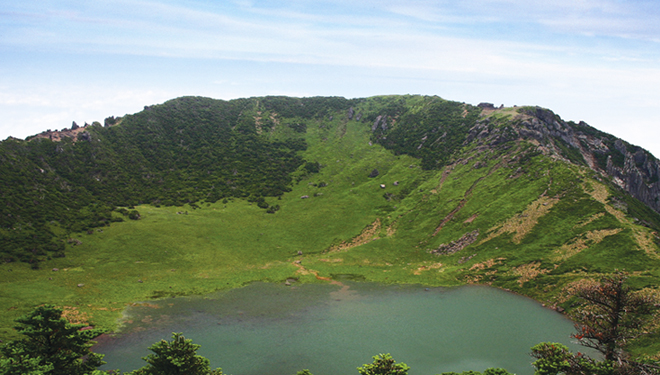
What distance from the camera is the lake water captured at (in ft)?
188

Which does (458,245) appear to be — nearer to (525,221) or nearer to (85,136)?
(525,221)

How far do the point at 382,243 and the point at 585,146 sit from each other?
12674 centimetres

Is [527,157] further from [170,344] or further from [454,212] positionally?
[170,344]

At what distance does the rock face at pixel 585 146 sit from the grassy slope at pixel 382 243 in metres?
15.7

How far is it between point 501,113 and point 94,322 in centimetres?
19332

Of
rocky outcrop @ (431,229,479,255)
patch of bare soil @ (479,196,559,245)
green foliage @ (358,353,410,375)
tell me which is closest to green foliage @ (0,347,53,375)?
green foliage @ (358,353,410,375)

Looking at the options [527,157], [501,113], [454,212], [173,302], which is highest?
[501,113]

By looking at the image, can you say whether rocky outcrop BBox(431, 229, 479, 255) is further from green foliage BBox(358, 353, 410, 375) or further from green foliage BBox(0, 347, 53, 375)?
green foliage BBox(0, 347, 53, 375)

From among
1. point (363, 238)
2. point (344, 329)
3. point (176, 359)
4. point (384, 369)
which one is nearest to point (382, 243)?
point (363, 238)

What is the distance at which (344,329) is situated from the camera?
69750 millimetres

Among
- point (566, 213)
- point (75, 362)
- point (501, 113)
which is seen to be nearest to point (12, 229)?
point (75, 362)

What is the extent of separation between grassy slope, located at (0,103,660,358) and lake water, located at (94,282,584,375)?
8738 millimetres

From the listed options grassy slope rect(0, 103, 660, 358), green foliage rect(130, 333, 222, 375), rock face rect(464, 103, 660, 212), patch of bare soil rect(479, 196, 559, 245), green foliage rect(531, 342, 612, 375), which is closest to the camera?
green foliage rect(531, 342, 612, 375)

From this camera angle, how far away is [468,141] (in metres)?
183
